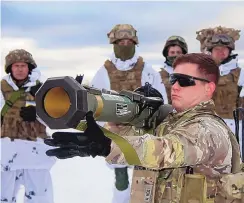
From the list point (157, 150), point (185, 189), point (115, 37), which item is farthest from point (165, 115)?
point (115, 37)

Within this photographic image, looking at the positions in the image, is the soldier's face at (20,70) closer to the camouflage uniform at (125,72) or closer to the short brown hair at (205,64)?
the camouflage uniform at (125,72)

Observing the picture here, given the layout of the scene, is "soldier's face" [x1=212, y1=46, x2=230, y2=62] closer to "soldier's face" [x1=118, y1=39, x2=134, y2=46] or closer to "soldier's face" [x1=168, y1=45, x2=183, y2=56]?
"soldier's face" [x1=168, y1=45, x2=183, y2=56]

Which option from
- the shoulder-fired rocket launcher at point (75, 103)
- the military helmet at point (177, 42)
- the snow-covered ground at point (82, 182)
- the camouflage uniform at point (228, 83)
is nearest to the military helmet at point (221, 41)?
the camouflage uniform at point (228, 83)

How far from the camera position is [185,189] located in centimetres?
242

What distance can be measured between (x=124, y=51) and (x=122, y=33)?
20 centimetres

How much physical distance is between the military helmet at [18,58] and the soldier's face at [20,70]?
4cm

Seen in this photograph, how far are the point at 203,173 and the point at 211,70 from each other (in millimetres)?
447

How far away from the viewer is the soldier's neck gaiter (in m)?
6.42

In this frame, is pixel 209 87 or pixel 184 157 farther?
pixel 209 87

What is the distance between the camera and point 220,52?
247 inches

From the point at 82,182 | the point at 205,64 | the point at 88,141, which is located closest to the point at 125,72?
the point at 82,182

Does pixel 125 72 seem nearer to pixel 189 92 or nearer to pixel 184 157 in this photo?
pixel 189 92

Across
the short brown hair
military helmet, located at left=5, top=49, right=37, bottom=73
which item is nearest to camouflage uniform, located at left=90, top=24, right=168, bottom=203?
military helmet, located at left=5, top=49, right=37, bottom=73

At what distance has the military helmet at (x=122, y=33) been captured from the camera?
254 inches
